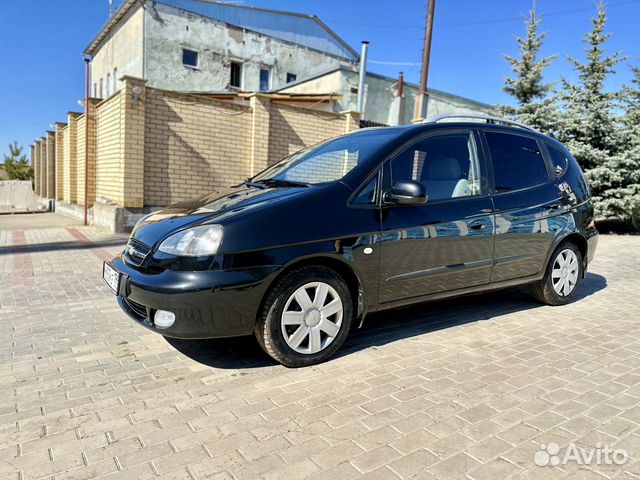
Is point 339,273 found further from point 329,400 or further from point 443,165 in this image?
point 443,165

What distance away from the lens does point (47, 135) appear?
67.2 feet

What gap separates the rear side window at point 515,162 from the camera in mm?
4480

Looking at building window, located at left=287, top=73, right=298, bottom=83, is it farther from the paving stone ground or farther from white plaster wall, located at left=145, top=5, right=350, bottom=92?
the paving stone ground

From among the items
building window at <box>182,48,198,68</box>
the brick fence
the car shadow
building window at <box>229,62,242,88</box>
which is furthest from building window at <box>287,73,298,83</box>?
the car shadow

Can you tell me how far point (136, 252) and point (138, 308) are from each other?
0.41 m

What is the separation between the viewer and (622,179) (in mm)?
11531

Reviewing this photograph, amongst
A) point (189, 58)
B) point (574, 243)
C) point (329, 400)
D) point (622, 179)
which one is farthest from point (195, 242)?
point (189, 58)

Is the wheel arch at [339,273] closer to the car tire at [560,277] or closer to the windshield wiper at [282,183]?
the windshield wiper at [282,183]

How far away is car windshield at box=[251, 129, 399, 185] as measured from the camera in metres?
3.80

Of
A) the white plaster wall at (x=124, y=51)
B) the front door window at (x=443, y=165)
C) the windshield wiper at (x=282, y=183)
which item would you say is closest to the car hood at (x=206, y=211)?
the windshield wiper at (x=282, y=183)

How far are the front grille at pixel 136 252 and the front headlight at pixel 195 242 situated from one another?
0.20 meters

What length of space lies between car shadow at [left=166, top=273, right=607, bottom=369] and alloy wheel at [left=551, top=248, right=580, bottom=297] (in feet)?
1.08

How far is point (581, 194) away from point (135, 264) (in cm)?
461

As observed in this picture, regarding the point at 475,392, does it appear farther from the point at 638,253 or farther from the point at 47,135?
the point at 47,135
